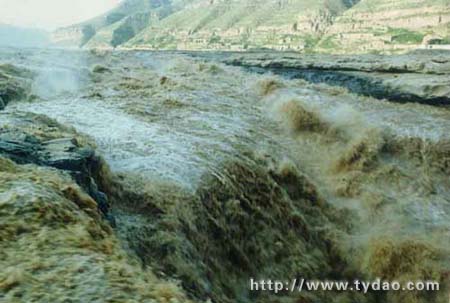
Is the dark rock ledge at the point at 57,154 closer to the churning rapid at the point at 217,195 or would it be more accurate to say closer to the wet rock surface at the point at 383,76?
the churning rapid at the point at 217,195

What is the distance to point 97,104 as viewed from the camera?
668 inches

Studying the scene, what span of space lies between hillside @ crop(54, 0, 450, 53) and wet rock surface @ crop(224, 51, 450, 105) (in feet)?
283

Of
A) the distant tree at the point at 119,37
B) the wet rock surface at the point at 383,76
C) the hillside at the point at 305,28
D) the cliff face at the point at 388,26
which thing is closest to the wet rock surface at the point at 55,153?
the wet rock surface at the point at 383,76

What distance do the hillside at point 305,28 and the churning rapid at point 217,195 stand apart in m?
98.4

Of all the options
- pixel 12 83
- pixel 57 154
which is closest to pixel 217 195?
pixel 57 154

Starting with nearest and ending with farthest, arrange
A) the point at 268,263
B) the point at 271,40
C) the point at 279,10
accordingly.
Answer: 1. the point at 268,263
2. the point at 271,40
3. the point at 279,10

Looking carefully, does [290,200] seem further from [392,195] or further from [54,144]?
[54,144]

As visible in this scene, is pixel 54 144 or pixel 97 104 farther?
pixel 97 104

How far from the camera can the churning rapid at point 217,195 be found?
568cm

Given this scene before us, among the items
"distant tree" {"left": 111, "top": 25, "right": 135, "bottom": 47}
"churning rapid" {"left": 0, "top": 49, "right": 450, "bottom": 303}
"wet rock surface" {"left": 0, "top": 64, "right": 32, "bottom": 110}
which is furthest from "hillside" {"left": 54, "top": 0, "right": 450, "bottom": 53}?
"wet rock surface" {"left": 0, "top": 64, "right": 32, "bottom": 110}

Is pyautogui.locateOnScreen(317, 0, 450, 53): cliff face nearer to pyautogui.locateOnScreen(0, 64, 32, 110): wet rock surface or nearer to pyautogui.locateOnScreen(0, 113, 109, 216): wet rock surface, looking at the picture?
pyautogui.locateOnScreen(0, 64, 32, 110): wet rock surface

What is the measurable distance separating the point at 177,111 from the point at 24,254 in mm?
11938

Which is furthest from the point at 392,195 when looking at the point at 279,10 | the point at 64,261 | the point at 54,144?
the point at 279,10

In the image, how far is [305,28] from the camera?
154250mm
